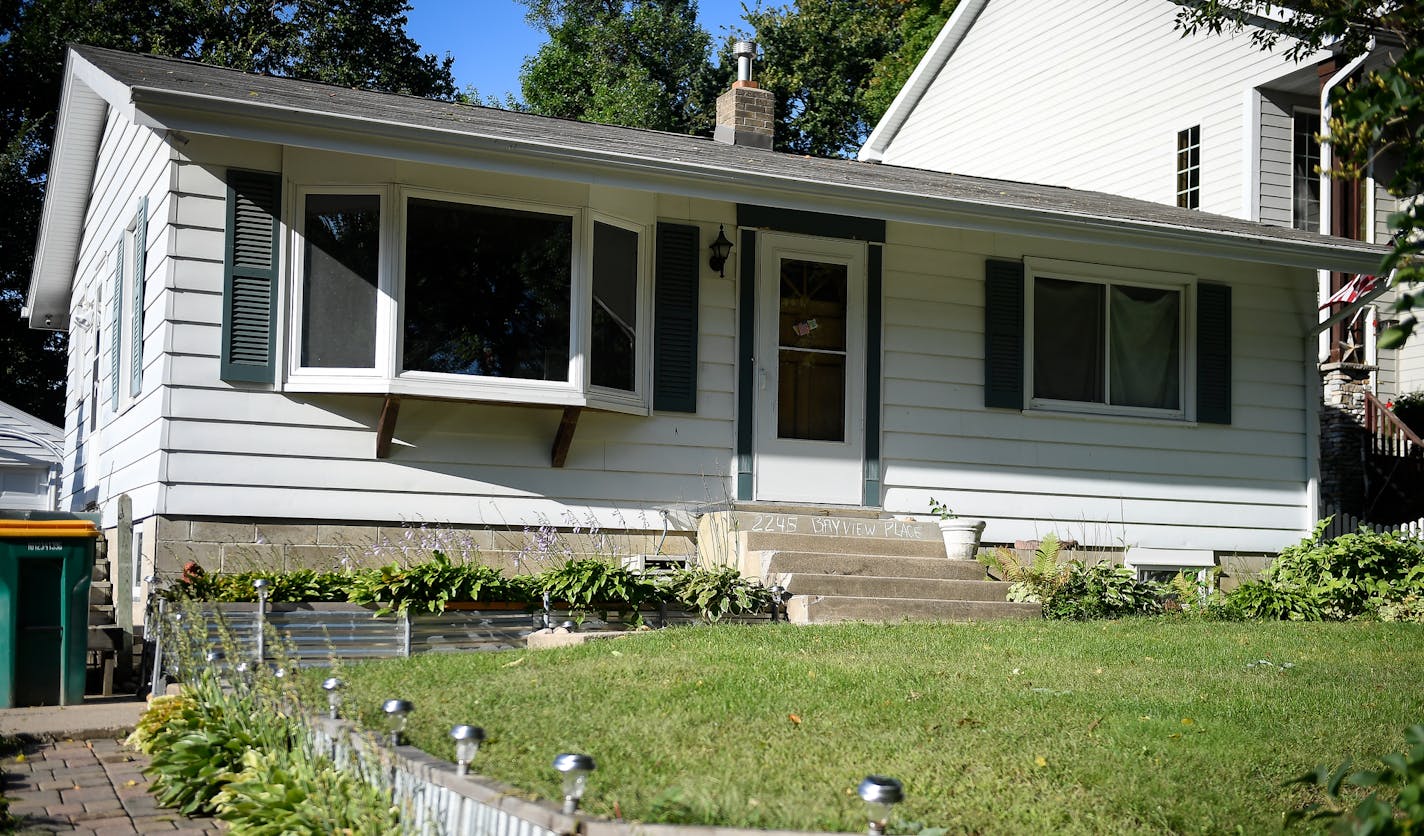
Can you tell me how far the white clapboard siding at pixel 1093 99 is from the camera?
1698cm

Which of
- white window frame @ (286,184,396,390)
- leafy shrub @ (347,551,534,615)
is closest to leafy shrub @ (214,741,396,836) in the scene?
leafy shrub @ (347,551,534,615)

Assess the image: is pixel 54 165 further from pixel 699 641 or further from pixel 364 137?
pixel 699 641

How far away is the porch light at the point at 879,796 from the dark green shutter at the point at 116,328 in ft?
30.9

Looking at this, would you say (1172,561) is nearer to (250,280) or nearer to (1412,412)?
(250,280)

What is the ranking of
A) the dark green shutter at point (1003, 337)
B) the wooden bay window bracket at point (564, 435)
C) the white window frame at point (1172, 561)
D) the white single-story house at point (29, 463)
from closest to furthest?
the wooden bay window bracket at point (564, 435), the dark green shutter at point (1003, 337), the white window frame at point (1172, 561), the white single-story house at point (29, 463)

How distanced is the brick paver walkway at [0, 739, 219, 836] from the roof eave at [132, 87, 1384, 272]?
3675 millimetres

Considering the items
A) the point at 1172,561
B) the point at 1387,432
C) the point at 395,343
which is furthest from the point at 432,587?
the point at 1387,432

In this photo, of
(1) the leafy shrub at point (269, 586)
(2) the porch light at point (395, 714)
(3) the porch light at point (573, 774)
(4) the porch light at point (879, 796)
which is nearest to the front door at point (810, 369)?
(1) the leafy shrub at point (269, 586)

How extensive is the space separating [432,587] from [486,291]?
2.19 meters

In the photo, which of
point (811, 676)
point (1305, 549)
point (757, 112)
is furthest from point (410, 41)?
point (811, 676)

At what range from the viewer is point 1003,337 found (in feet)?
36.6

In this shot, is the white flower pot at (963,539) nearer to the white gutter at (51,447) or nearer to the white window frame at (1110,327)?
the white window frame at (1110,327)

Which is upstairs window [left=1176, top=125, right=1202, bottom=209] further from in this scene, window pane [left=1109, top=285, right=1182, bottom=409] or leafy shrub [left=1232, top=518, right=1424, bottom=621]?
leafy shrub [left=1232, top=518, right=1424, bottom=621]

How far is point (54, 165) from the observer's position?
1377cm
